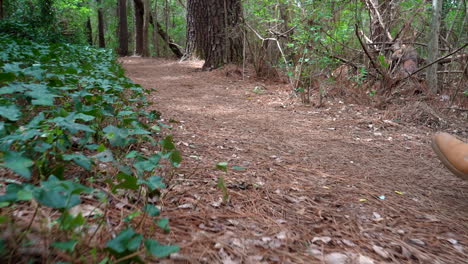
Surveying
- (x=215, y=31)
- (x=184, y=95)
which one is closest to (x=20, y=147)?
(x=184, y=95)

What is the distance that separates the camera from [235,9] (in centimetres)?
662

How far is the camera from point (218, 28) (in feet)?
22.3

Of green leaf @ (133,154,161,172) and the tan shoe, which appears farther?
the tan shoe

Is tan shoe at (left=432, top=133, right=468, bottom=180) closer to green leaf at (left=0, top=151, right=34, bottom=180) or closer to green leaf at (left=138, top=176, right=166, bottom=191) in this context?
green leaf at (left=138, top=176, right=166, bottom=191)

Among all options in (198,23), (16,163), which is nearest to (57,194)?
(16,163)

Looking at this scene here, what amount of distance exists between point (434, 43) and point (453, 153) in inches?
145

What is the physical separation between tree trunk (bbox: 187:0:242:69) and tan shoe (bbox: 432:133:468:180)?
5.17 m

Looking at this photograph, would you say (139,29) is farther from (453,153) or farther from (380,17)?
(453,153)

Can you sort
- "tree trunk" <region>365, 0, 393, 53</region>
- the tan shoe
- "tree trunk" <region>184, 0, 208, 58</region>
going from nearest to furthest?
the tan shoe < "tree trunk" <region>365, 0, 393, 53</region> < "tree trunk" <region>184, 0, 208, 58</region>

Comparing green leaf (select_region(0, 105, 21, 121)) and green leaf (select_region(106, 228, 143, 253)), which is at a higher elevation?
green leaf (select_region(0, 105, 21, 121))

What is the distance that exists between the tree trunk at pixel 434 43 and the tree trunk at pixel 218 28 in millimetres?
3502

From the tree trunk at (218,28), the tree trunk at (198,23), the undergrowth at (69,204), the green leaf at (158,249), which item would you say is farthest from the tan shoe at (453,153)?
the tree trunk at (198,23)

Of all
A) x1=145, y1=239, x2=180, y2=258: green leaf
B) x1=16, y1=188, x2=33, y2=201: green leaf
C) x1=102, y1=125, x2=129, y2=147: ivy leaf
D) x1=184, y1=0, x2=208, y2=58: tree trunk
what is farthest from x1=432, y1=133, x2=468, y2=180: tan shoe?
x1=184, y1=0, x2=208, y2=58: tree trunk

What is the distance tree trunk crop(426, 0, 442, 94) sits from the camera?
4348mm
